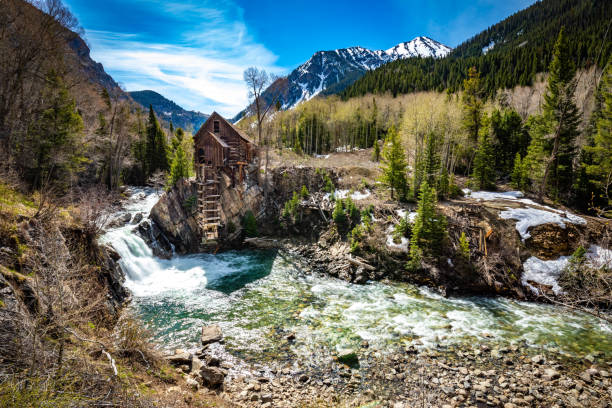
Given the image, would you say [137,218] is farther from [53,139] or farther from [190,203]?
[53,139]

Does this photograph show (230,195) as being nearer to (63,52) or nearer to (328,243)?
(328,243)

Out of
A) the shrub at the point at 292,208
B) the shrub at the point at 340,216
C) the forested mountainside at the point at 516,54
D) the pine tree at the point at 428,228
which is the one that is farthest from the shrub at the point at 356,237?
the forested mountainside at the point at 516,54

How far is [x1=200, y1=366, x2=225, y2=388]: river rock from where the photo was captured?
8773 mm

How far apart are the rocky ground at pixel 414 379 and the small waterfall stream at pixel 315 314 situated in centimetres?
82

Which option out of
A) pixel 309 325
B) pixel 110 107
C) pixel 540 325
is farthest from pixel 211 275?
pixel 110 107

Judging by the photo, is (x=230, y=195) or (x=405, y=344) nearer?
(x=405, y=344)

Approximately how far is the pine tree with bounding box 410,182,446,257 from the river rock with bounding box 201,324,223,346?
1369 cm

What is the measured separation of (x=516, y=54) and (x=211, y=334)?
97.8m

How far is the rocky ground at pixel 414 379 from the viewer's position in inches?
338

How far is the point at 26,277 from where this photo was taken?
7.44 meters

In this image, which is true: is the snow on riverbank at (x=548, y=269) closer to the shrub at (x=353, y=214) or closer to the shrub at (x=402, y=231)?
the shrub at (x=402, y=231)

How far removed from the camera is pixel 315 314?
14180mm

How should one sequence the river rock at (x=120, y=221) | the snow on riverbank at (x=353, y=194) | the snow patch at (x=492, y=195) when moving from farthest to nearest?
1. the snow on riverbank at (x=353, y=194)
2. the snow patch at (x=492, y=195)
3. the river rock at (x=120, y=221)

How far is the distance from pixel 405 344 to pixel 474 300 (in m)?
7.42
